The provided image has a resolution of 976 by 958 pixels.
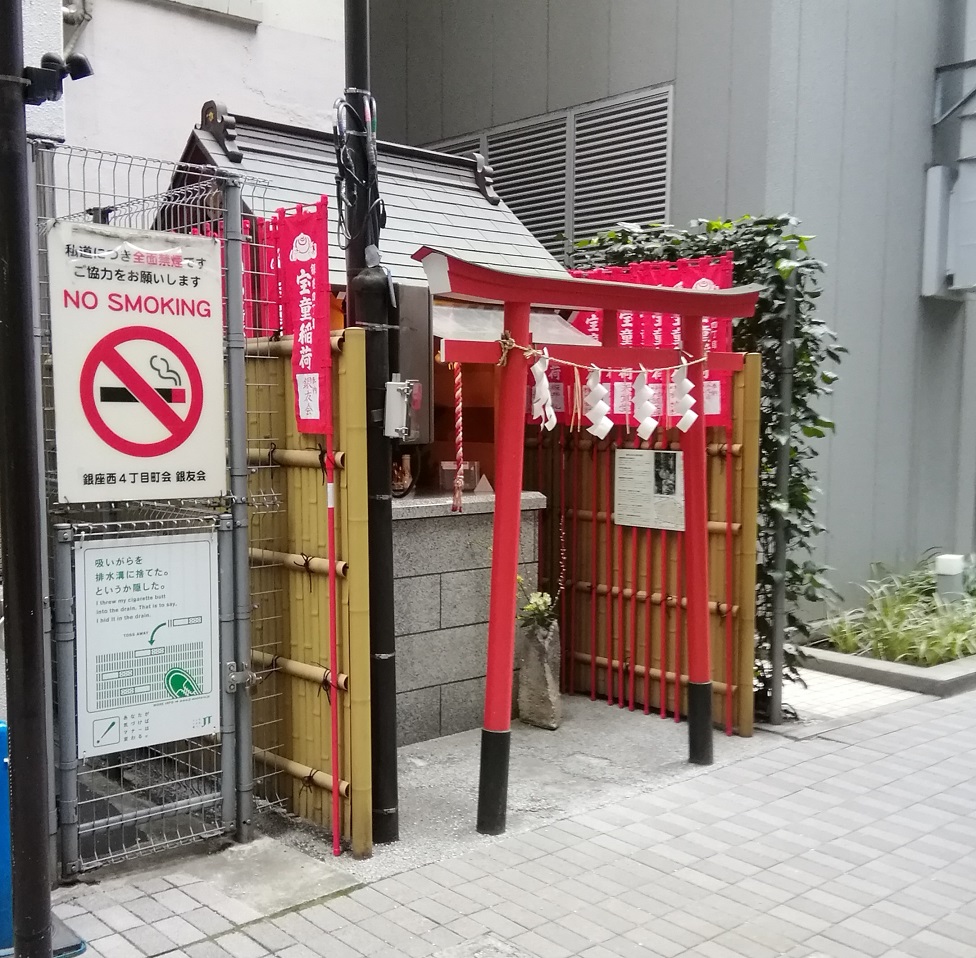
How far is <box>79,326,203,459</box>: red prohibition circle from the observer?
15.2 feet

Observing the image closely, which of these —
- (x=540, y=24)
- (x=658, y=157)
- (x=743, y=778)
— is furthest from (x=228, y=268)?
(x=540, y=24)

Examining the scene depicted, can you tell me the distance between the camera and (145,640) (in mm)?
4898

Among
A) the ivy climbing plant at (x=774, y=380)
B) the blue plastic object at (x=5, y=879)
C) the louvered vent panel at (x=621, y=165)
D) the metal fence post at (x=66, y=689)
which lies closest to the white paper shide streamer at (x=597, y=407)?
the ivy climbing plant at (x=774, y=380)

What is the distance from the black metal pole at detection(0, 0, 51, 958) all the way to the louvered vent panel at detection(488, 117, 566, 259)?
331 inches

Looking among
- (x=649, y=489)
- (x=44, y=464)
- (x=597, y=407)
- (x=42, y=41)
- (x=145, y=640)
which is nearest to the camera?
(x=44, y=464)

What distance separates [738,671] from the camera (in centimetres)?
703

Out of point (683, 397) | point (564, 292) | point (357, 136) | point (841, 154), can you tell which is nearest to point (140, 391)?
point (357, 136)

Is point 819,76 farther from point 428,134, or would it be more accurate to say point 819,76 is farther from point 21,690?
point 21,690

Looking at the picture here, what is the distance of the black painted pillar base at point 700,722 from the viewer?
6434 millimetres

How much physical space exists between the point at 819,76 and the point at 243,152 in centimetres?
536

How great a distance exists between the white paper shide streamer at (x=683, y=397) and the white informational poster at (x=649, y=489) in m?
1.07

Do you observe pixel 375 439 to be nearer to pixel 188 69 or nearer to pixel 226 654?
pixel 226 654

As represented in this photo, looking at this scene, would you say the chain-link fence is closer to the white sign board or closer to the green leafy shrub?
the white sign board

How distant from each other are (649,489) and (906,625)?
3.37 metres
